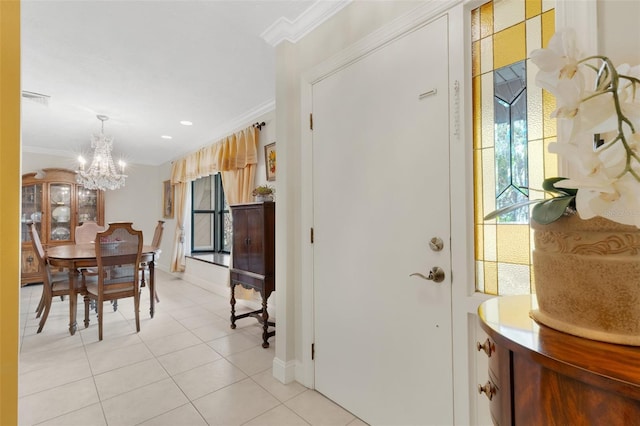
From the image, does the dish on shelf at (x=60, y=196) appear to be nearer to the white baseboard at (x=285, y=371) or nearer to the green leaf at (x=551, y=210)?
the white baseboard at (x=285, y=371)

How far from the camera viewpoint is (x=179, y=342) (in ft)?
9.12

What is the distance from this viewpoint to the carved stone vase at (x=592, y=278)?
535 millimetres

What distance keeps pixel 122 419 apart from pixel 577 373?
7.32ft

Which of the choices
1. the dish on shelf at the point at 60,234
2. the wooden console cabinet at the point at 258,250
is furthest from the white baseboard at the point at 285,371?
the dish on shelf at the point at 60,234

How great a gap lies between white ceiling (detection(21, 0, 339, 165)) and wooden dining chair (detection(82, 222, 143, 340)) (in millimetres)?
1456

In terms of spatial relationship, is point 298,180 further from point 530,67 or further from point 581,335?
point 581,335

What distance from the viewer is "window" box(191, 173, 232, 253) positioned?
525 cm

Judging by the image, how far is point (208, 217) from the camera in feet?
18.2

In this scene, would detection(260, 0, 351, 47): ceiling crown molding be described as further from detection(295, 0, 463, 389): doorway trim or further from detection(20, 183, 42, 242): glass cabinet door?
detection(20, 183, 42, 242): glass cabinet door

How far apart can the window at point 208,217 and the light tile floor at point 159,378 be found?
6.80 ft

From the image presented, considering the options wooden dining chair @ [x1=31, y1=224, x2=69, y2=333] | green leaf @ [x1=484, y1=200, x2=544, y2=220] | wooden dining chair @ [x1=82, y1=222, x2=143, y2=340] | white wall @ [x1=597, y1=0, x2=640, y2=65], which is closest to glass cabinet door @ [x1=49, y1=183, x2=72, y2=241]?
wooden dining chair @ [x1=31, y1=224, x2=69, y2=333]

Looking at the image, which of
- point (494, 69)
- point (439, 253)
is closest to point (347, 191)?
point (439, 253)

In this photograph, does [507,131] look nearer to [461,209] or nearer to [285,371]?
[461,209]

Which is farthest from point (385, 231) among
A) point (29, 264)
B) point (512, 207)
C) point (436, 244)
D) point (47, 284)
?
point (29, 264)
